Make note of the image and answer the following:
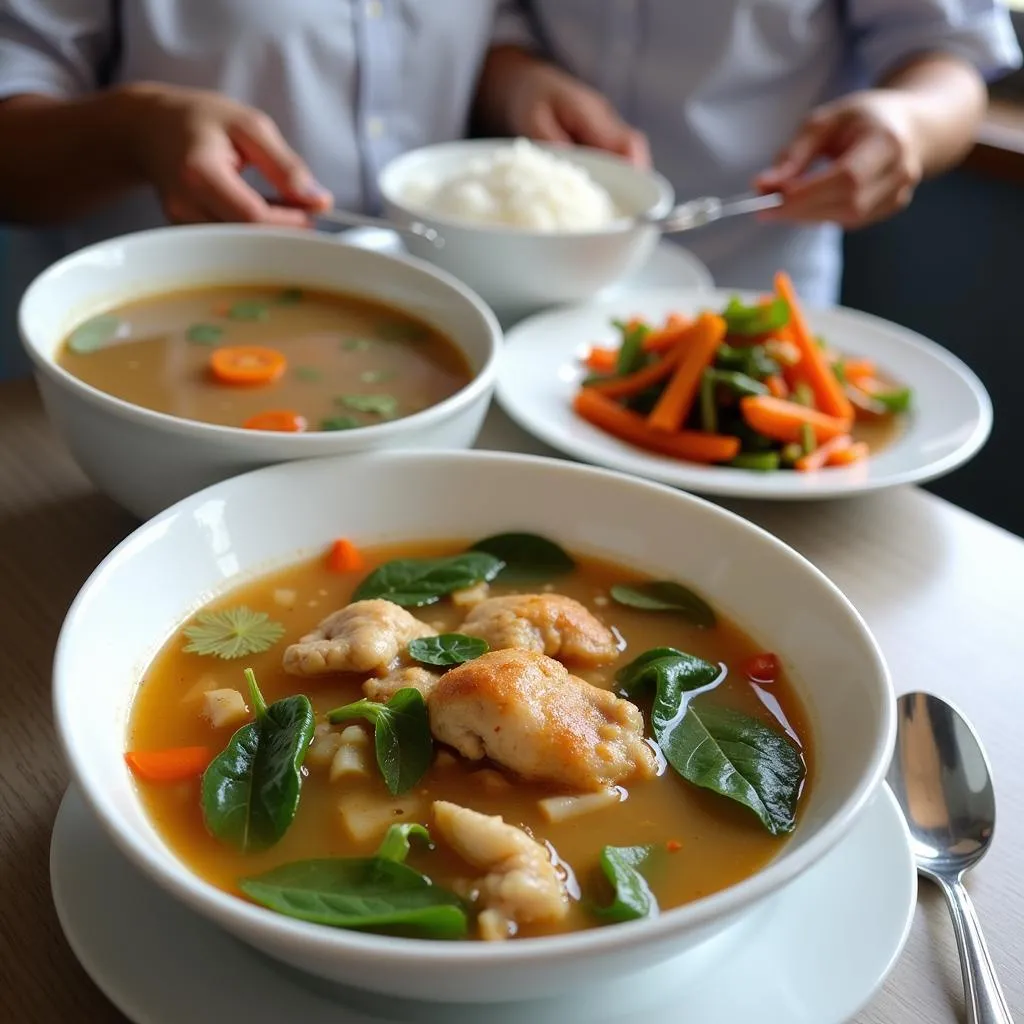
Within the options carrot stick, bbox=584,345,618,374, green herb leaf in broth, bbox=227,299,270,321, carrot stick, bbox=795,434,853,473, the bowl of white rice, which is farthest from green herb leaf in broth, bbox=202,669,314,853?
the bowl of white rice

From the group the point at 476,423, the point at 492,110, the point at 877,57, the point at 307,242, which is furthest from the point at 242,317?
the point at 877,57

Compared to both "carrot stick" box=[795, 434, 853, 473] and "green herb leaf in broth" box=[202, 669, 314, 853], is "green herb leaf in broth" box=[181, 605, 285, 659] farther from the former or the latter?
"carrot stick" box=[795, 434, 853, 473]

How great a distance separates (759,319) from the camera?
2.26 metres

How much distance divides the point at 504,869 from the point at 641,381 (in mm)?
1335

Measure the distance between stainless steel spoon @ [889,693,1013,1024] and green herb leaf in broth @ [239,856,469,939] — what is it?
1.73ft

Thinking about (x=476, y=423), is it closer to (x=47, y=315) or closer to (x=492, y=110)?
(x=47, y=315)

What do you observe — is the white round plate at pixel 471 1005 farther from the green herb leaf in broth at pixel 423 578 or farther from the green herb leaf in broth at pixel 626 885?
the green herb leaf in broth at pixel 423 578

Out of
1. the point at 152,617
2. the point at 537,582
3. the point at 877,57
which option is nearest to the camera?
the point at 152,617

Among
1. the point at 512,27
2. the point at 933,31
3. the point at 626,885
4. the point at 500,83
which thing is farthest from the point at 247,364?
the point at 933,31

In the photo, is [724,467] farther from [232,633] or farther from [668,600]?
[232,633]

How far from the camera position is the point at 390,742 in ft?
3.78

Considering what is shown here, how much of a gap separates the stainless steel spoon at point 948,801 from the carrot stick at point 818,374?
0.86 m

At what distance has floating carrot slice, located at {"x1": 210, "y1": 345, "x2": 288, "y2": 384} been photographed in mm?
1812

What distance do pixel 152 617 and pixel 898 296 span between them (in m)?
3.87
